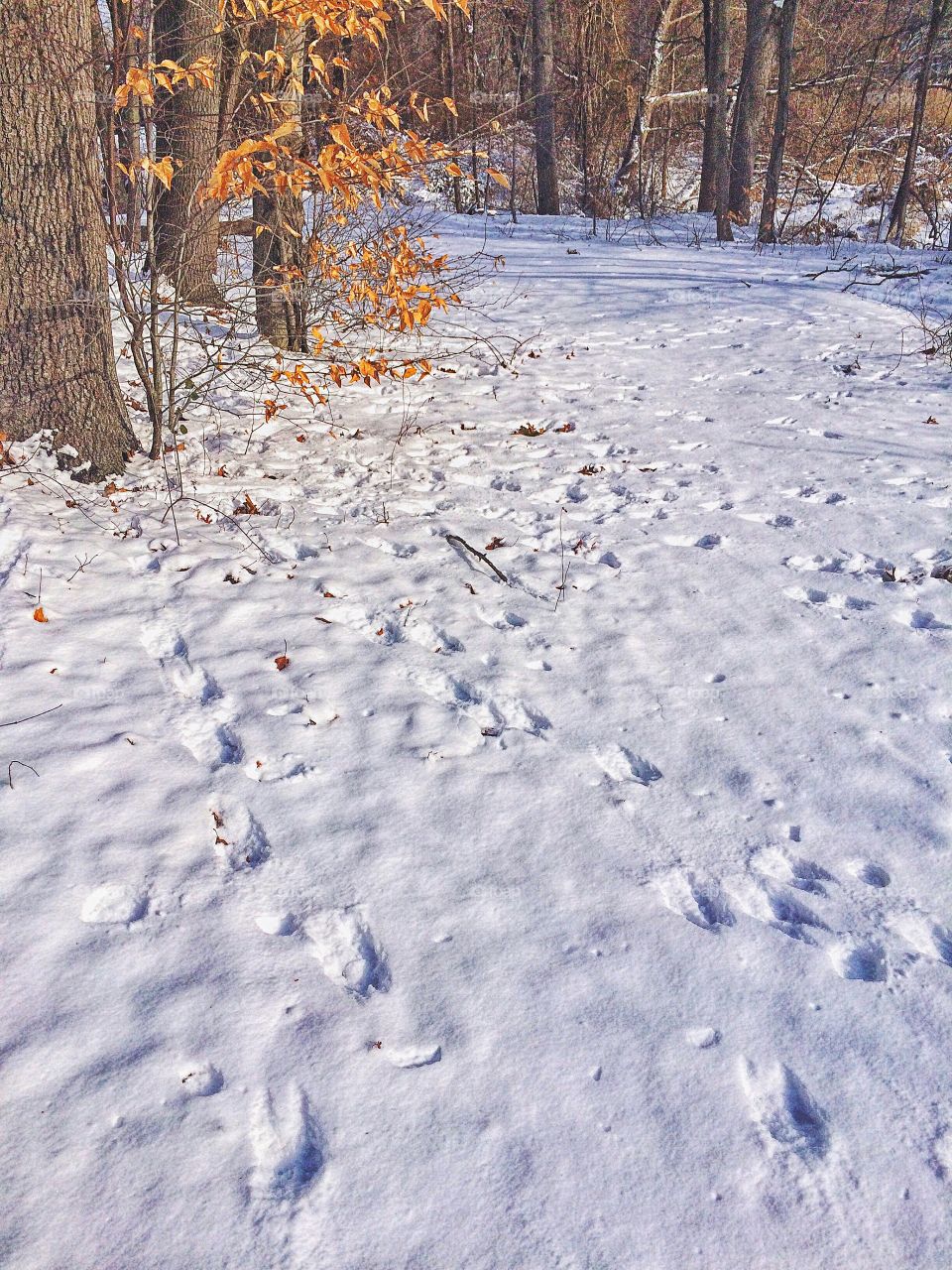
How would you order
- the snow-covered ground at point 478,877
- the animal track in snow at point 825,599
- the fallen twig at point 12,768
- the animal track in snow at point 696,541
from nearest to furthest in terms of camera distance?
the snow-covered ground at point 478,877 < the fallen twig at point 12,768 < the animal track in snow at point 825,599 < the animal track in snow at point 696,541

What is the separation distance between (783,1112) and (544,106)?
17.0 m

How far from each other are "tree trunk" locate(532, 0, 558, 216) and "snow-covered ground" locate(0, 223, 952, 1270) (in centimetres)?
1167

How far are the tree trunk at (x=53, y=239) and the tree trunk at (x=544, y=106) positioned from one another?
1065 centimetres

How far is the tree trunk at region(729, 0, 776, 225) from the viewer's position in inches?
516

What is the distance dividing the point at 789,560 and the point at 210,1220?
11.5 ft

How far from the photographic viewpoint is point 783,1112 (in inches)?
71.6

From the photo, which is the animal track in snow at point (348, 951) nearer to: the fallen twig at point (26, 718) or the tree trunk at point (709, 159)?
the fallen twig at point (26, 718)

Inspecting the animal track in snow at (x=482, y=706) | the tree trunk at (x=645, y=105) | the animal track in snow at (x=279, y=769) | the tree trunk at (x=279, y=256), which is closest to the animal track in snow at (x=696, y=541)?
the animal track in snow at (x=482, y=706)

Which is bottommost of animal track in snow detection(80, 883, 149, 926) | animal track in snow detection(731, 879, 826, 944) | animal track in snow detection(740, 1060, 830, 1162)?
animal track in snow detection(740, 1060, 830, 1162)

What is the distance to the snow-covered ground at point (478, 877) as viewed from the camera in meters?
1.67

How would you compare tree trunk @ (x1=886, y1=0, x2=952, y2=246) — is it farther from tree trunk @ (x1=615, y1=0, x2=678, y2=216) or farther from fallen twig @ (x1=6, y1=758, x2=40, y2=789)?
fallen twig @ (x1=6, y1=758, x2=40, y2=789)

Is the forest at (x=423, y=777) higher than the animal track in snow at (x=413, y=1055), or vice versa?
the forest at (x=423, y=777)

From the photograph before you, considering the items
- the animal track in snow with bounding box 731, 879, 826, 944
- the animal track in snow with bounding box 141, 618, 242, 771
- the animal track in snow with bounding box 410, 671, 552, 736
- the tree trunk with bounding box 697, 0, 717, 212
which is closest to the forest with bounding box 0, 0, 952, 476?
the animal track in snow with bounding box 141, 618, 242, 771

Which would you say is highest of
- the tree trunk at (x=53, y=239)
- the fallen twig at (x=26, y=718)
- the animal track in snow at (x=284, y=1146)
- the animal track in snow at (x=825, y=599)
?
the tree trunk at (x=53, y=239)
